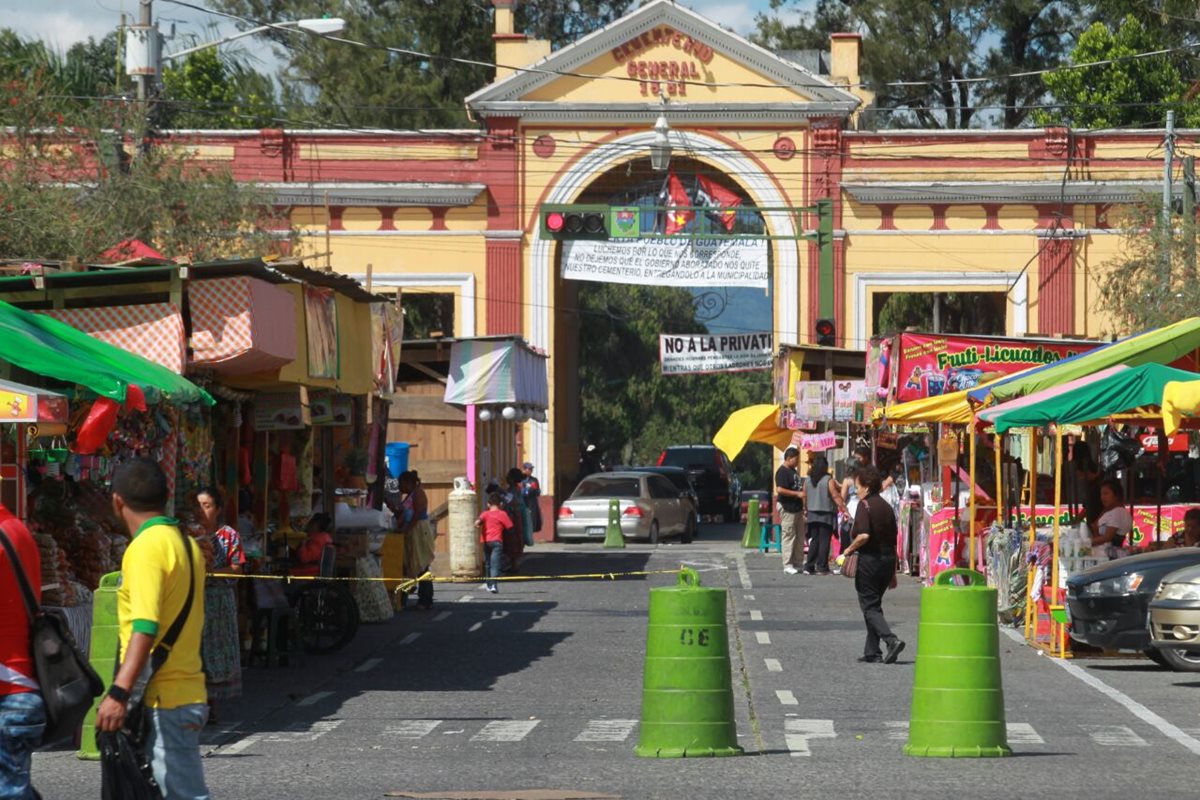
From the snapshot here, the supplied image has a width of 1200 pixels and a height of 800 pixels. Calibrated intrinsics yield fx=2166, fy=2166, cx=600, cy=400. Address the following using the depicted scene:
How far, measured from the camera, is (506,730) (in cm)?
1386

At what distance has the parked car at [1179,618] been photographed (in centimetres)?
1648

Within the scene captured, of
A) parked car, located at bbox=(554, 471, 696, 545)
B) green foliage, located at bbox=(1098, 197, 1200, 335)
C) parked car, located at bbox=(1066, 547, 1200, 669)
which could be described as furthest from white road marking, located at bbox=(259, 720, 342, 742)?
parked car, located at bbox=(554, 471, 696, 545)

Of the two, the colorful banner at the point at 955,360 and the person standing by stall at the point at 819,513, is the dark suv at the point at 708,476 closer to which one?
the person standing by stall at the point at 819,513

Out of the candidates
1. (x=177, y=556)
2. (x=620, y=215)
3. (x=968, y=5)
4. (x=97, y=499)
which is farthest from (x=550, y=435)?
(x=177, y=556)

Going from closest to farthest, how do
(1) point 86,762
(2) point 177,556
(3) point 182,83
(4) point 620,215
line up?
(2) point 177,556 < (1) point 86,762 < (4) point 620,215 < (3) point 182,83

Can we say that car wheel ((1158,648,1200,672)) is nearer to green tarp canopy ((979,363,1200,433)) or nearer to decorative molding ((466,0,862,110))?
green tarp canopy ((979,363,1200,433))

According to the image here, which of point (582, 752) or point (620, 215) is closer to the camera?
point (582, 752)

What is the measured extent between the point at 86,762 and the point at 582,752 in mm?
2873

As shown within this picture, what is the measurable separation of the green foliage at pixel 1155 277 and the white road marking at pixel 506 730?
A: 21475 millimetres

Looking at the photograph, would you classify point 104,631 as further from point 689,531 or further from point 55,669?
point 689,531

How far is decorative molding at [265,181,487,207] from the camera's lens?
147 feet

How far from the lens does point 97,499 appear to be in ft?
49.8

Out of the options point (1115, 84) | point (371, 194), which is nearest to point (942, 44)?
point (1115, 84)

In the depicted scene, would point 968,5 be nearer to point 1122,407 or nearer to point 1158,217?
point 1158,217
